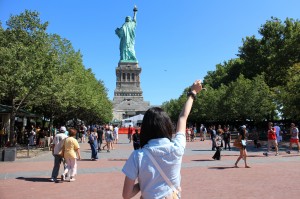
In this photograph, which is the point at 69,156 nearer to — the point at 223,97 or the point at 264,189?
the point at 264,189

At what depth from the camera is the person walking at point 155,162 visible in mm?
3223

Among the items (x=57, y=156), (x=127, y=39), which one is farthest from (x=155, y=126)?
(x=127, y=39)

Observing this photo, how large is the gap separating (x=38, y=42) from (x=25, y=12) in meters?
2.44

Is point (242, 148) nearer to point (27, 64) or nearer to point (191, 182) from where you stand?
point (191, 182)

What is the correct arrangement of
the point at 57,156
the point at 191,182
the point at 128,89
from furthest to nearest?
the point at 128,89 → the point at 57,156 → the point at 191,182

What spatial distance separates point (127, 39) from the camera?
127 meters

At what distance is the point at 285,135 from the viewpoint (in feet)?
112

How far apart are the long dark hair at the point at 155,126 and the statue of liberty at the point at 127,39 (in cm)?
12396

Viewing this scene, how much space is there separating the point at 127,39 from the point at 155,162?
413ft

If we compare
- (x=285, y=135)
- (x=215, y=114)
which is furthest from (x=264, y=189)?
(x=215, y=114)

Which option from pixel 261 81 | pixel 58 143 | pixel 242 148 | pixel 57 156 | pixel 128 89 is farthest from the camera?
pixel 128 89

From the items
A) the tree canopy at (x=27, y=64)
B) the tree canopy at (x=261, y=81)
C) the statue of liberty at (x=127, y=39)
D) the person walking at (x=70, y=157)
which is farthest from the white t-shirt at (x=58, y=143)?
the statue of liberty at (x=127, y=39)

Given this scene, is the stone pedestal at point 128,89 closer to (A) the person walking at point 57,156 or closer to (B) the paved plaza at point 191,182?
(B) the paved plaza at point 191,182

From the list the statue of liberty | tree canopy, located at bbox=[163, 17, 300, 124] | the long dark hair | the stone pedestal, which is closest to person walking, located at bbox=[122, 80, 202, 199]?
the long dark hair
